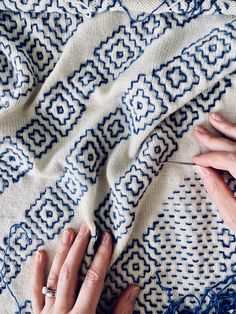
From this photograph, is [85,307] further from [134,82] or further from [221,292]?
[134,82]

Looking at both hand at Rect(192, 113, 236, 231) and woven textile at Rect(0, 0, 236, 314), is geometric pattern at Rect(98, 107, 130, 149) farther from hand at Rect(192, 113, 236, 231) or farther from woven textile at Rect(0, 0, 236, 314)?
hand at Rect(192, 113, 236, 231)

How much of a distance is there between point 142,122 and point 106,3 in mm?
238

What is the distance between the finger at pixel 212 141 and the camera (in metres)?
0.93

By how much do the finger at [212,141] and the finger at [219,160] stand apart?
0.01 meters

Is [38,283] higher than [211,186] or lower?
lower

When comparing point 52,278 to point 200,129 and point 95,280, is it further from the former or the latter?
point 200,129

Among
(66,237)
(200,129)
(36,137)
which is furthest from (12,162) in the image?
(200,129)

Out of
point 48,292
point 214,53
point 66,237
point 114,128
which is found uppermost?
point 214,53

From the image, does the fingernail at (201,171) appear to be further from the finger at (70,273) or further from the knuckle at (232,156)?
the finger at (70,273)

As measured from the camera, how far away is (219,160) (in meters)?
0.92

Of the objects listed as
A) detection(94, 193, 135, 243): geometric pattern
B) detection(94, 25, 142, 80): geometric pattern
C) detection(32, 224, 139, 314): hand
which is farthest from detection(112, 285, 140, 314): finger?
detection(94, 25, 142, 80): geometric pattern

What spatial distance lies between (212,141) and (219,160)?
0.04 m

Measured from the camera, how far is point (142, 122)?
0.95 meters

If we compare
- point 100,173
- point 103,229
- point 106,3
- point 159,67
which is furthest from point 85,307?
point 106,3
